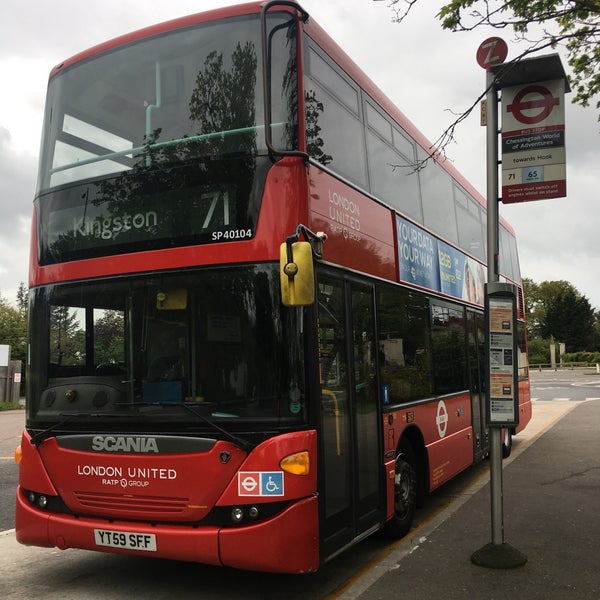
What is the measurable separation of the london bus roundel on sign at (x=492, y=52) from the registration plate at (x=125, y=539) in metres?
4.77

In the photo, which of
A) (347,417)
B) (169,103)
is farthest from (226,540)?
(169,103)

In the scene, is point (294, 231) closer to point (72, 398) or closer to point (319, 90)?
point (319, 90)

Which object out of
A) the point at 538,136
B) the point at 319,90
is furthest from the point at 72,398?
the point at 538,136

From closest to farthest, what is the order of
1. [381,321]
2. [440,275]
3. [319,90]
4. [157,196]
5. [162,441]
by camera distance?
[162,441], [157,196], [319,90], [381,321], [440,275]

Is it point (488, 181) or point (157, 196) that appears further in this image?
Answer: point (488, 181)

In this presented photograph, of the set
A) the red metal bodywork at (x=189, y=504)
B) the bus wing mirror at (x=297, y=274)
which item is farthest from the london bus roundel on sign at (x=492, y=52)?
the red metal bodywork at (x=189, y=504)

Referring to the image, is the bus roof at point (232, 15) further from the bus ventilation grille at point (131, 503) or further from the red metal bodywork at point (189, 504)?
the bus ventilation grille at point (131, 503)

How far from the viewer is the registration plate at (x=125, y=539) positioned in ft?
15.0

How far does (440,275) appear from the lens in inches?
324

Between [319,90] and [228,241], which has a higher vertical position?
[319,90]

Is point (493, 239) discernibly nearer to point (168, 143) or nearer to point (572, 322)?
point (168, 143)

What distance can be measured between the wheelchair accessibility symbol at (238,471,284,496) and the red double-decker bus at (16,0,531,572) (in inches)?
0.6

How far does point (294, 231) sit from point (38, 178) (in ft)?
8.05

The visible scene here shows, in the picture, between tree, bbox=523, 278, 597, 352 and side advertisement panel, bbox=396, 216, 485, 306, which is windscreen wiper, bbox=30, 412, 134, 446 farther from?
tree, bbox=523, 278, 597, 352
